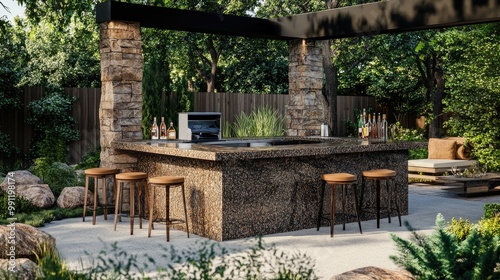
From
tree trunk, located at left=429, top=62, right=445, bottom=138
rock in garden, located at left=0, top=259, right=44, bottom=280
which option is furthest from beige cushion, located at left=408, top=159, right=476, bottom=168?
rock in garden, located at left=0, top=259, right=44, bottom=280

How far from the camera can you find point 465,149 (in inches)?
573

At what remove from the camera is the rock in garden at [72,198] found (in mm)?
9945

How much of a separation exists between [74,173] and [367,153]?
5.41 m

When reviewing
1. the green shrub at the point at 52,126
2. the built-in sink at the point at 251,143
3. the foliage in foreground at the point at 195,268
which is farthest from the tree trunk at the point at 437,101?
the foliage in foreground at the point at 195,268

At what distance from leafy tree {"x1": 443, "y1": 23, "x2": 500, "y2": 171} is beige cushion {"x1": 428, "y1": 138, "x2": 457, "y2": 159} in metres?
0.50

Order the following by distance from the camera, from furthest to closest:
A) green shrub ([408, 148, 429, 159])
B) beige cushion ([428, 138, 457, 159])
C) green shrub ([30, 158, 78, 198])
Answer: green shrub ([408, 148, 429, 159]) → beige cushion ([428, 138, 457, 159]) → green shrub ([30, 158, 78, 198])

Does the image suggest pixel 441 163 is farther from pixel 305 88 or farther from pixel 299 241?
pixel 299 241

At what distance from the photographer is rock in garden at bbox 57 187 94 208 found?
392 inches

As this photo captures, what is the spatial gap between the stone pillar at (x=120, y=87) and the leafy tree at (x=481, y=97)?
8196mm

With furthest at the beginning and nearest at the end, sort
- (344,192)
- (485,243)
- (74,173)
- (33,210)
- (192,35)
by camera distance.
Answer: (192,35)
(74,173)
(33,210)
(344,192)
(485,243)

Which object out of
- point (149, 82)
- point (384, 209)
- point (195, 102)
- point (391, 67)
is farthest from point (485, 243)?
point (391, 67)

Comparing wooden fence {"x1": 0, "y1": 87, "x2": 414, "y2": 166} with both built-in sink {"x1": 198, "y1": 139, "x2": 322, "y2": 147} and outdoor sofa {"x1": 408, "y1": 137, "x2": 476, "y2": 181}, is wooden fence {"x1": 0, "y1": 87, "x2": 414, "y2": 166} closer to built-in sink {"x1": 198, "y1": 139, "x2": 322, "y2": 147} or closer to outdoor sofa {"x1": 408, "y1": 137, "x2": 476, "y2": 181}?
outdoor sofa {"x1": 408, "y1": 137, "x2": 476, "y2": 181}

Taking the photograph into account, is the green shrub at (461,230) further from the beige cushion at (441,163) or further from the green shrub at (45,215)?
the beige cushion at (441,163)

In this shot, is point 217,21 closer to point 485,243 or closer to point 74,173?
point 74,173
